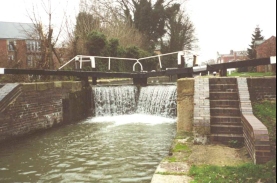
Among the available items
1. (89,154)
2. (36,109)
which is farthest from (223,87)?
(36,109)

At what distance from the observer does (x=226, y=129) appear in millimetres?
5988

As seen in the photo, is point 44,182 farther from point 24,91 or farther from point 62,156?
point 24,91

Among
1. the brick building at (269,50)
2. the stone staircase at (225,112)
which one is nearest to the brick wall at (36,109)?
the stone staircase at (225,112)

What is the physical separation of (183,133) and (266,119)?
1798mm

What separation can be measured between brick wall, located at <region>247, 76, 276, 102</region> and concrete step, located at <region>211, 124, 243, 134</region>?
1.31 m

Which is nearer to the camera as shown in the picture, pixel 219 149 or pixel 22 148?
pixel 219 149

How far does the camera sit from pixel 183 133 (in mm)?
6617

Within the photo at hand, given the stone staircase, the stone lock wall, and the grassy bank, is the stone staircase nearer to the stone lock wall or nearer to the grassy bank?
the stone lock wall

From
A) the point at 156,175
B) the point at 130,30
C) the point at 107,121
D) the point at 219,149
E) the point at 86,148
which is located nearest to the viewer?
the point at 156,175

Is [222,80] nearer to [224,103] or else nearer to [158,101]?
[224,103]

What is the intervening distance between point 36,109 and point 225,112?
6.45 m

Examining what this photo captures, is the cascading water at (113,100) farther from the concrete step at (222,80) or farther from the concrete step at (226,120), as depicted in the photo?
the concrete step at (226,120)

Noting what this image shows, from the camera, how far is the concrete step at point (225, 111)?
637cm

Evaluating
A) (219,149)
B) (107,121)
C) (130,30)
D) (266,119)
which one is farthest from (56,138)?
(130,30)
